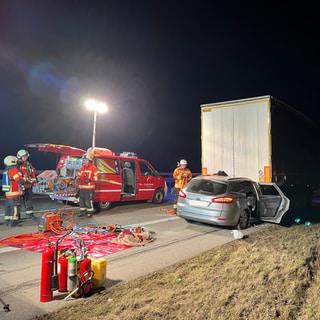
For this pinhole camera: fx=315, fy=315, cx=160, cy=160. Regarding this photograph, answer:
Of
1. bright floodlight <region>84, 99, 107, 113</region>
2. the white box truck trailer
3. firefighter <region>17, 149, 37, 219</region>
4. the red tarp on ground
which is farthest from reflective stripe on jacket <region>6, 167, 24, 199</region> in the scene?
bright floodlight <region>84, 99, 107, 113</region>

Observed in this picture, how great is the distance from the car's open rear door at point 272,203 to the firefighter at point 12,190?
670 centimetres

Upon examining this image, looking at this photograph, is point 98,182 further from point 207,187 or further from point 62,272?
point 62,272

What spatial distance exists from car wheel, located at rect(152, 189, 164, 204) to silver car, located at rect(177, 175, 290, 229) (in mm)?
4998

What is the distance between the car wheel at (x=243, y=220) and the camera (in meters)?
8.41

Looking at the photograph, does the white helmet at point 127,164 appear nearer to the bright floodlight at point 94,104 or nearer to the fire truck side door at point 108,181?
the fire truck side door at point 108,181

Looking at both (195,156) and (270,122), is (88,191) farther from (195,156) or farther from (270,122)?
(195,156)

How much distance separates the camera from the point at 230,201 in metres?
7.97

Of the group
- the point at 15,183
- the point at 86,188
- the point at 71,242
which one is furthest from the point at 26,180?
the point at 71,242

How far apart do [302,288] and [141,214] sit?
7089 mm

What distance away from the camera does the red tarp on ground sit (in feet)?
20.5

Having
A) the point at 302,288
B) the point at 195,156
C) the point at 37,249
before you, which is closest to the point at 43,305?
the point at 37,249

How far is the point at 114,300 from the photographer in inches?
151

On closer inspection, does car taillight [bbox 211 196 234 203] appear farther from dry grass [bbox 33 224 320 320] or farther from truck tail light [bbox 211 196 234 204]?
dry grass [bbox 33 224 320 320]

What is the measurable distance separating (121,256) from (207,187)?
3.51m
